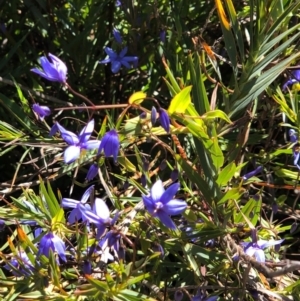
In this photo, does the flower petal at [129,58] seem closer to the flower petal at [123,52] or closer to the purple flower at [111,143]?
the flower petal at [123,52]

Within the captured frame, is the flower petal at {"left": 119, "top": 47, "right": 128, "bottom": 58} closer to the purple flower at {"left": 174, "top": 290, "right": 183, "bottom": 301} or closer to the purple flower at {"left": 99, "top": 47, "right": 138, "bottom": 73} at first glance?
the purple flower at {"left": 99, "top": 47, "right": 138, "bottom": 73}

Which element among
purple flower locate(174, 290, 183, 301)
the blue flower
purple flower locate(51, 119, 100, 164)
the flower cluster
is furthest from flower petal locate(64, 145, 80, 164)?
the blue flower

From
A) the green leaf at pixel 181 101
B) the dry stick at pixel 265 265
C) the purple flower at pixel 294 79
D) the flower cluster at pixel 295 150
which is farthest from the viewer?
the purple flower at pixel 294 79

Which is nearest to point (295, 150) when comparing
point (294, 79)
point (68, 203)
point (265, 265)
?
point (294, 79)

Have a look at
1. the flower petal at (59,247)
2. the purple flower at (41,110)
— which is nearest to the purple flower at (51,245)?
the flower petal at (59,247)

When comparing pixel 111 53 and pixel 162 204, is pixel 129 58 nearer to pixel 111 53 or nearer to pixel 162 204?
pixel 111 53

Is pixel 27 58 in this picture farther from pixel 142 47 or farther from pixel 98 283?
pixel 98 283
